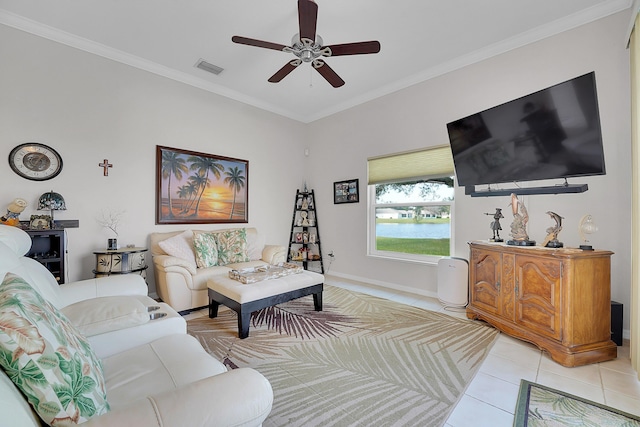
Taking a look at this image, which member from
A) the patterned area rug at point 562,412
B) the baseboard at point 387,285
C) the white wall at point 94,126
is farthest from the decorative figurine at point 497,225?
the white wall at point 94,126

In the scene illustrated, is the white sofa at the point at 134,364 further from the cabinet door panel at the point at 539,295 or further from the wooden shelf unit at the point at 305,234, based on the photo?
the wooden shelf unit at the point at 305,234

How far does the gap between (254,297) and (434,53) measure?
341 centimetres

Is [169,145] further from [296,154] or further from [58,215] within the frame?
[296,154]

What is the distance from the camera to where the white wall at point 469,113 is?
2463mm

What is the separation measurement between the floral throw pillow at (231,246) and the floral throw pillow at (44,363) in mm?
2828

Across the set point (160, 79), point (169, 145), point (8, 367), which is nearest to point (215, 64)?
point (160, 79)

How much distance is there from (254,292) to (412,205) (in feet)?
8.49

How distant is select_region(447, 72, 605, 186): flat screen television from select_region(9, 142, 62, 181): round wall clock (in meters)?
4.28

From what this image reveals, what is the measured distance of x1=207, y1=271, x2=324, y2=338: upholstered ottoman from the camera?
2454mm

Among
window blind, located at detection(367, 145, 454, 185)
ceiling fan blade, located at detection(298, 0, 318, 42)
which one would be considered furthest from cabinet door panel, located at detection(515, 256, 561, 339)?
ceiling fan blade, located at detection(298, 0, 318, 42)

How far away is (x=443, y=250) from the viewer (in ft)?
12.1

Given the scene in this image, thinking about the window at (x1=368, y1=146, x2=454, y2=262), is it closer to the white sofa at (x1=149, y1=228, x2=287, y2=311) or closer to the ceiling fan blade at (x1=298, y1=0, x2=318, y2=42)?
the white sofa at (x1=149, y1=228, x2=287, y2=311)

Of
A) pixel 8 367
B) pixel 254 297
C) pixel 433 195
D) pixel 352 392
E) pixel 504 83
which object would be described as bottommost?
pixel 352 392

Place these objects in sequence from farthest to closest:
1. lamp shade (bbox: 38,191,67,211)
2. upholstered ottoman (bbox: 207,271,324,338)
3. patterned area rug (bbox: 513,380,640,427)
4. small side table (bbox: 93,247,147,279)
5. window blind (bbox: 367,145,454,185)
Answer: window blind (bbox: 367,145,454,185)
small side table (bbox: 93,247,147,279)
lamp shade (bbox: 38,191,67,211)
upholstered ottoman (bbox: 207,271,324,338)
patterned area rug (bbox: 513,380,640,427)
